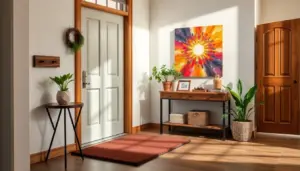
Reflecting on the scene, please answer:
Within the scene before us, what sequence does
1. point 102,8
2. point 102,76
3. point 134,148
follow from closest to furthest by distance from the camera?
point 134,148 < point 102,8 < point 102,76

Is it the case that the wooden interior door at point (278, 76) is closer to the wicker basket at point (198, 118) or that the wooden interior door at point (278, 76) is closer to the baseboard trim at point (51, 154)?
the wicker basket at point (198, 118)

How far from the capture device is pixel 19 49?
3.07 meters

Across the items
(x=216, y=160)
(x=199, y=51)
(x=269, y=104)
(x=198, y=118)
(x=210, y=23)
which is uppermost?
(x=210, y=23)

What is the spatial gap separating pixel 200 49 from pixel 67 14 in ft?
7.99

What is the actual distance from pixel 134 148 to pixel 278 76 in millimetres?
2660

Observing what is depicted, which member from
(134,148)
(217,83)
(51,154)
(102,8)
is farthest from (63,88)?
(217,83)

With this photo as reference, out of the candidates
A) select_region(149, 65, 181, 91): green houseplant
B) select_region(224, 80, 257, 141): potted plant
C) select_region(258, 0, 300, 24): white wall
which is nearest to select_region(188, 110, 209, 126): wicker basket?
select_region(224, 80, 257, 141): potted plant

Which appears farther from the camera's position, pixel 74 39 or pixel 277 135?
pixel 277 135

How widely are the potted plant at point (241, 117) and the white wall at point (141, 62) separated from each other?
5.24 feet

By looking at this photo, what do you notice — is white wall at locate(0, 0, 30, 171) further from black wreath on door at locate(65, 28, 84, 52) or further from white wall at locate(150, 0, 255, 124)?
white wall at locate(150, 0, 255, 124)

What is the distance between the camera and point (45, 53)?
163 inches

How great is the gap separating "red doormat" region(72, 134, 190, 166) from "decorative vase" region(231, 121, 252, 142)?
0.77 metres

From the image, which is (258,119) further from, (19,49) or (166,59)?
(19,49)

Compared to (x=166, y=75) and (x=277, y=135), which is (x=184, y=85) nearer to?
(x=166, y=75)
